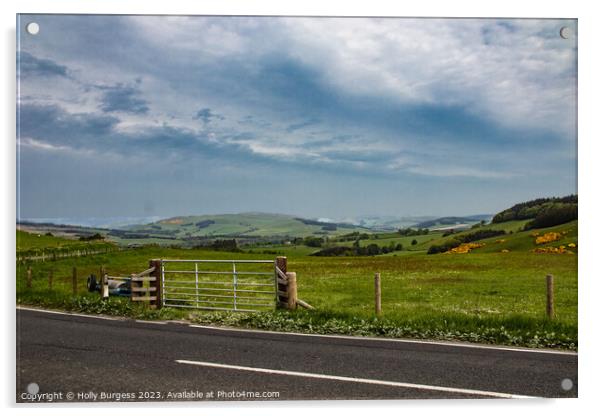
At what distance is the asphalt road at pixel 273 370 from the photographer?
6.41m

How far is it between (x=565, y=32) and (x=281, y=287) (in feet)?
25.2

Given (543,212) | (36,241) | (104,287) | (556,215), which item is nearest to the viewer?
(36,241)

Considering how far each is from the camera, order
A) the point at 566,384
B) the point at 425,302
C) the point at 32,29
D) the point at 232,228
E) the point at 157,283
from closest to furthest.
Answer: the point at 566,384 → the point at 32,29 → the point at 232,228 → the point at 157,283 → the point at 425,302

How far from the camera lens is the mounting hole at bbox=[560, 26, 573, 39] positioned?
7.47 metres

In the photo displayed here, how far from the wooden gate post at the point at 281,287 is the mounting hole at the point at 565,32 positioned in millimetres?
7318

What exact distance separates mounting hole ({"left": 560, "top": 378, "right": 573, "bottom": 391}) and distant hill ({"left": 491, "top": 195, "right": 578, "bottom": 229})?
7.84 feet

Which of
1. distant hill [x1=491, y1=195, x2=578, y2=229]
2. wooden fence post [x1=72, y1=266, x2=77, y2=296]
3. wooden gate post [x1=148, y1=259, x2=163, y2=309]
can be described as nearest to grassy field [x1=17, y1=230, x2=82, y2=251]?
A: wooden fence post [x1=72, y1=266, x2=77, y2=296]

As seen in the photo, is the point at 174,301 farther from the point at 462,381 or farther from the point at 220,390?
the point at 462,381

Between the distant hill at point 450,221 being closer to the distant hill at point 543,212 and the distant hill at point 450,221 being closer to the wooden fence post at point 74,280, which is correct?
the distant hill at point 543,212

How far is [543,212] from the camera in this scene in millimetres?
8000

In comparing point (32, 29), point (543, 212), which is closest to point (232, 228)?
point (32, 29)

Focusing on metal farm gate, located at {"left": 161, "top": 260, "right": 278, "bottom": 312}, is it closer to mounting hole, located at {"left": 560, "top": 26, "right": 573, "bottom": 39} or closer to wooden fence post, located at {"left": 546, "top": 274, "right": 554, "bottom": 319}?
wooden fence post, located at {"left": 546, "top": 274, "right": 554, "bottom": 319}

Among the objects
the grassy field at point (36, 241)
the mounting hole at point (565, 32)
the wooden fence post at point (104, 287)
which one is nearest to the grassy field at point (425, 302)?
the wooden fence post at point (104, 287)

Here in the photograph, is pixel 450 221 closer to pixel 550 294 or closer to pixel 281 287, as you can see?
pixel 550 294
